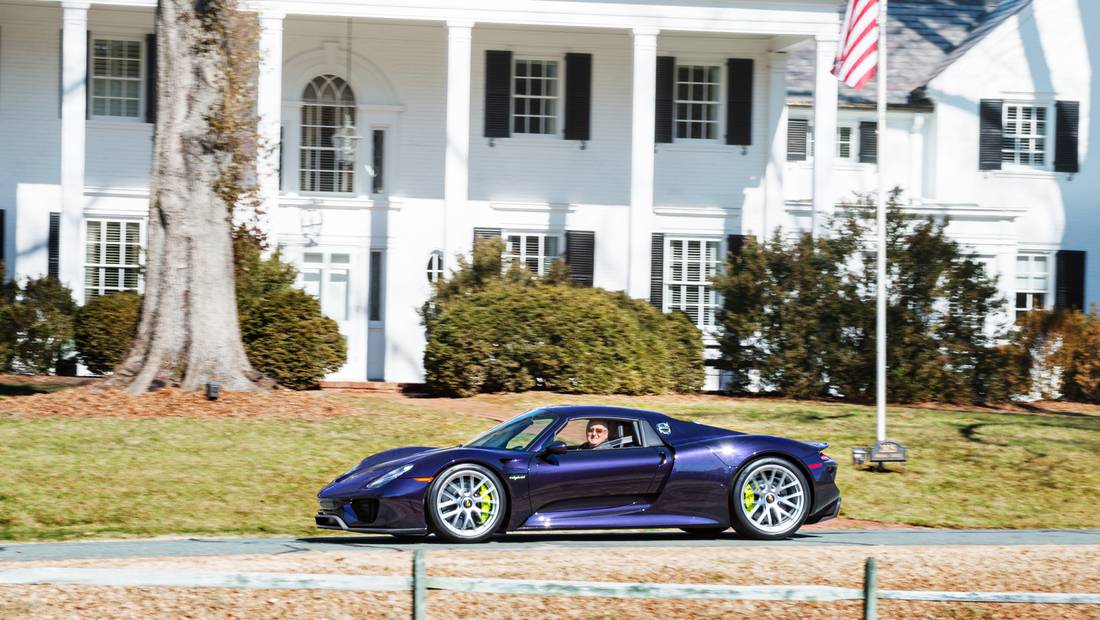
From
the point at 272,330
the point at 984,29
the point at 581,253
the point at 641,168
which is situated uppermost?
the point at 984,29

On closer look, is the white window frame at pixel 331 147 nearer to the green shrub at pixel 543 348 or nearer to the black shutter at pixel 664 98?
the green shrub at pixel 543 348

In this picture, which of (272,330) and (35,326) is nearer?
(272,330)

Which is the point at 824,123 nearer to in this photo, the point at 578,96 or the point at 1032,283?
the point at 578,96

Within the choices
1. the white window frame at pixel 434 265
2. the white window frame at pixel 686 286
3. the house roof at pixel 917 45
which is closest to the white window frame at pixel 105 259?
the white window frame at pixel 434 265

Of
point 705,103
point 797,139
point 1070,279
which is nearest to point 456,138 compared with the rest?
point 705,103

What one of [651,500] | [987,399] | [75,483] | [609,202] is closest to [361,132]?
[609,202]

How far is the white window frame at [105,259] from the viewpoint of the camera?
27.2 meters

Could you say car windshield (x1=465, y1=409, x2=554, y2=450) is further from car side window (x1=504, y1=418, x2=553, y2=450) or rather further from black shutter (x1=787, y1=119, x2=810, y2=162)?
black shutter (x1=787, y1=119, x2=810, y2=162)

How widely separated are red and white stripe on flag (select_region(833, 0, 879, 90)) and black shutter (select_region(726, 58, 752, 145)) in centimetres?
886

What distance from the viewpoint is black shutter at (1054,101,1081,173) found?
30688 millimetres

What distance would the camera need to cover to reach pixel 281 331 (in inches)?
906

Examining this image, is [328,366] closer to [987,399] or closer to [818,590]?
[987,399]

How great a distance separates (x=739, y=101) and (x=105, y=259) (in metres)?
12.8

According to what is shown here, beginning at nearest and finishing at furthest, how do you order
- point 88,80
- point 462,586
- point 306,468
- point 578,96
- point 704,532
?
point 462,586
point 704,532
point 306,468
point 88,80
point 578,96
